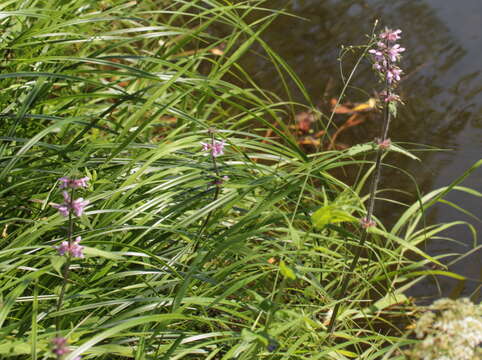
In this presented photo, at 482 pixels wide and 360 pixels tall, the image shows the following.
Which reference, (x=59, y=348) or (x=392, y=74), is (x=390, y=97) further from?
(x=59, y=348)

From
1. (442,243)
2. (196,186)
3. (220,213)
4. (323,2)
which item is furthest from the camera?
(323,2)

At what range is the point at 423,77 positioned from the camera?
358 cm

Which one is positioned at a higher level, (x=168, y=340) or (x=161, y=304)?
(x=161, y=304)

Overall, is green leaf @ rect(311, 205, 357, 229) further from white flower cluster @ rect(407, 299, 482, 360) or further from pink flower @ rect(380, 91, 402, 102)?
pink flower @ rect(380, 91, 402, 102)

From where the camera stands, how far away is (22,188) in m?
2.30

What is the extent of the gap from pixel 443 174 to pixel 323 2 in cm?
Answer: 173

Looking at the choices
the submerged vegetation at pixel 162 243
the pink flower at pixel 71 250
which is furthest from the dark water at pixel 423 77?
the pink flower at pixel 71 250

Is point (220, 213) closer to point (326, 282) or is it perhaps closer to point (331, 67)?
point (326, 282)

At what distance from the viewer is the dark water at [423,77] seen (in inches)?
117

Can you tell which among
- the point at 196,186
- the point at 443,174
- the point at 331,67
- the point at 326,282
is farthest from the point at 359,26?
the point at 196,186

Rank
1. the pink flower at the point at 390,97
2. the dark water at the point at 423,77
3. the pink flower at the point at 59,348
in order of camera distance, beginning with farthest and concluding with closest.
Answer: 1. the dark water at the point at 423,77
2. the pink flower at the point at 390,97
3. the pink flower at the point at 59,348

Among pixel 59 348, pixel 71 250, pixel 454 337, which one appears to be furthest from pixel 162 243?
pixel 454 337

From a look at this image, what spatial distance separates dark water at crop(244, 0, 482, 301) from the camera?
2.96 m

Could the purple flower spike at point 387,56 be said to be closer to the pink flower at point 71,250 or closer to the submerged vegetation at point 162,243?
→ the submerged vegetation at point 162,243
